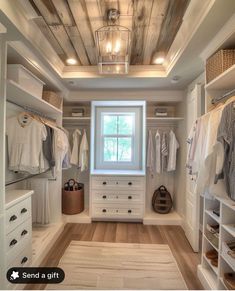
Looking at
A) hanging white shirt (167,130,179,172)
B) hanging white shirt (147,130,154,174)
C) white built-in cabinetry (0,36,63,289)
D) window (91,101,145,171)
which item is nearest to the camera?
white built-in cabinetry (0,36,63,289)

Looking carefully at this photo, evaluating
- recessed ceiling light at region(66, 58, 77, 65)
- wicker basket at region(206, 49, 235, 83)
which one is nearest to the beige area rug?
wicker basket at region(206, 49, 235, 83)

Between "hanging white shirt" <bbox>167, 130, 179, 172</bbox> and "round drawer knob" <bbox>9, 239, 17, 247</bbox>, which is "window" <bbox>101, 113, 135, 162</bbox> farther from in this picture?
"round drawer knob" <bbox>9, 239, 17, 247</bbox>

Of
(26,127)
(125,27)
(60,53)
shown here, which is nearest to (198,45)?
(125,27)

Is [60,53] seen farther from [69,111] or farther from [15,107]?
[69,111]

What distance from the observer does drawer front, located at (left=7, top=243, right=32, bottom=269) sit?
64.6 inches

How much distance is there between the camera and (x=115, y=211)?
10.6 feet

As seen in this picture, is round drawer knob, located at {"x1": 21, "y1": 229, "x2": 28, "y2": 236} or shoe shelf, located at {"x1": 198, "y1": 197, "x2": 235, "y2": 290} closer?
shoe shelf, located at {"x1": 198, "y1": 197, "x2": 235, "y2": 290}

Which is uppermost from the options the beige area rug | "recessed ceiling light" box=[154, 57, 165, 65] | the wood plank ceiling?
"recessed ceiling light" box=[154, 57, 165, 65]

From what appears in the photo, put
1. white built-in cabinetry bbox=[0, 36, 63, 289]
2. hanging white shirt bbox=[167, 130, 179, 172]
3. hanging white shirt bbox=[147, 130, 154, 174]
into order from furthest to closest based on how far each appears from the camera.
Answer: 1. hanging white shirt bbox=[147, 130, 154, 174]
2. hanging white shirt bbox=[167, 130, 179, 172]
3. white built-in cabinetry bbox=[0, 36, 63, 289]

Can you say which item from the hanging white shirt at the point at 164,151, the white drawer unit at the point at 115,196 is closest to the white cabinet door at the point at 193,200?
the hanging white shirt at the point at 164,151

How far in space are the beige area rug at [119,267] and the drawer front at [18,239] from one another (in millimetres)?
461

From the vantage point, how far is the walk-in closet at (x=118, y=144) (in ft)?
4.93

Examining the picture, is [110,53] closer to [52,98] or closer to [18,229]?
[52,98]

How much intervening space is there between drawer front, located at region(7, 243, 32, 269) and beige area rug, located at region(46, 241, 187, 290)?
0.32 metres
